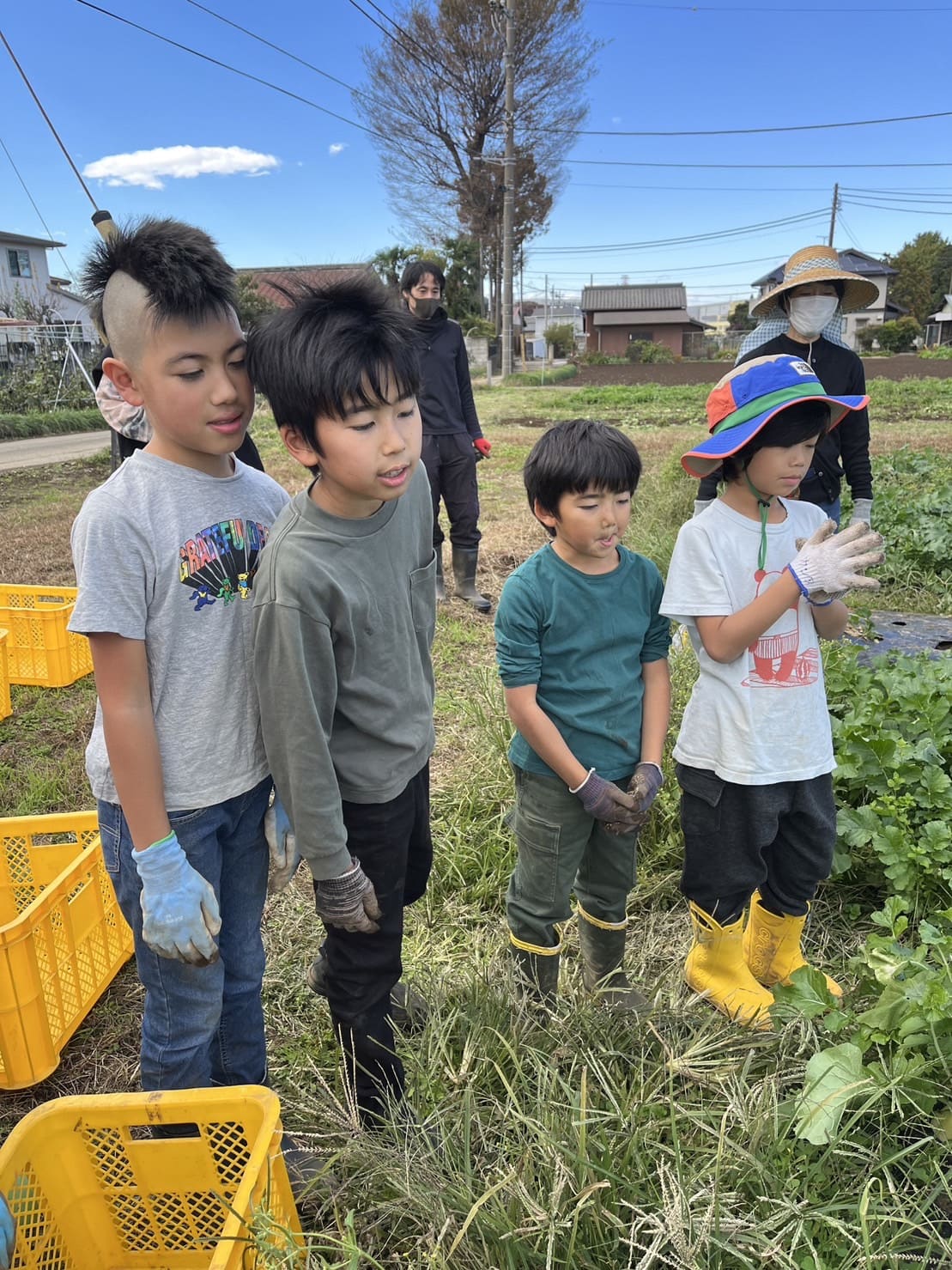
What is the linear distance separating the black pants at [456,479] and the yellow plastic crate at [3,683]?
232 centimetres

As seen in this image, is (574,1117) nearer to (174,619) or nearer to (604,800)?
(604,800)

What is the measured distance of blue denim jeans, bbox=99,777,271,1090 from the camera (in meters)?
1.42

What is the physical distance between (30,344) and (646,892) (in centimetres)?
2699

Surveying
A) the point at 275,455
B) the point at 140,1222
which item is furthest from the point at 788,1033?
the point at 275,455

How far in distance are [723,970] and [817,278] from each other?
100 inches

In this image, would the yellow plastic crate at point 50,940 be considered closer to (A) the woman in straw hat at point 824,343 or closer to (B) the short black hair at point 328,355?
(B) the short black hair at point 328,355

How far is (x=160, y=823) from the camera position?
4.38 feet

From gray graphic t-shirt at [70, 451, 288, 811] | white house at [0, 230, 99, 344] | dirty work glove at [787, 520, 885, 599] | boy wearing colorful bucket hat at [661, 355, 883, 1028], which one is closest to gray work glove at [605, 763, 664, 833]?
boy wearing colorful bucket hat at [661, 355, 883, 1028]

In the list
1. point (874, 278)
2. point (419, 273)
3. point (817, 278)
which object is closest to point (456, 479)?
point (419, 273)

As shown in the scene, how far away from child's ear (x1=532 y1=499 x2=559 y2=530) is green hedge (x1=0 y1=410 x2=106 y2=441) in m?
16.4

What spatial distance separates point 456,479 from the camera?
512 centimetres

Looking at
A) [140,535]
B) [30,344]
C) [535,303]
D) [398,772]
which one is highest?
[535,303]

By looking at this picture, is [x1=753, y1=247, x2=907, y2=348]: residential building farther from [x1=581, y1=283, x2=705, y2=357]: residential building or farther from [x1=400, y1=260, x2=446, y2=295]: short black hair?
[x1=400, y1=260, x2=446, y2=295]: short black hair

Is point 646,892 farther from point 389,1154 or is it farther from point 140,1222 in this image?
point 140,1222
